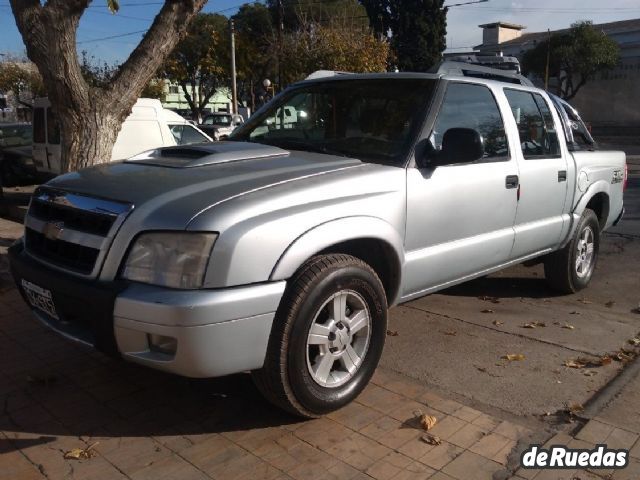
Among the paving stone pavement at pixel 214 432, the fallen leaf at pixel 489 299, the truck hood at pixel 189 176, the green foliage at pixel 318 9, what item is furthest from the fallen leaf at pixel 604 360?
the green foliage at pixel 318 9

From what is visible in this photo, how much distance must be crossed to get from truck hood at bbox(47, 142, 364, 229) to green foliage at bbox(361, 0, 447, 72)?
124 ft

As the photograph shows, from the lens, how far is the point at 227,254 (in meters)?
2.64

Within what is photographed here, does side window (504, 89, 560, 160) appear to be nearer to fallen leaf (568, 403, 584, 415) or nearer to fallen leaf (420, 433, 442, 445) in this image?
fallen leaf (568, 403, 584, 415)

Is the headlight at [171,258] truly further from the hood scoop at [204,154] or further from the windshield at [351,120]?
the windshield at [351,120]

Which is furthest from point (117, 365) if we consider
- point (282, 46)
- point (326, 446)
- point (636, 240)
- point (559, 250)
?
point (282, 46)

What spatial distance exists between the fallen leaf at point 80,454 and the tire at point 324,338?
862 mm

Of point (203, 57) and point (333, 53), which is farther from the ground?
point (203, 57)

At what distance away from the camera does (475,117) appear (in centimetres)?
423

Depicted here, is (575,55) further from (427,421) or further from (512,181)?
(427,421)

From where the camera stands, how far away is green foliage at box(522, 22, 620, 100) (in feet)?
127

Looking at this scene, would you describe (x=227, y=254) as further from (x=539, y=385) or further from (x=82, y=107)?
(x=82, y=107)

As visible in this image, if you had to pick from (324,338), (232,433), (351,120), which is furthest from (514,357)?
(232,433)

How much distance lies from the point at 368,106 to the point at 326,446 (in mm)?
2161

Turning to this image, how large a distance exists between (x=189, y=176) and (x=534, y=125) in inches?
121
